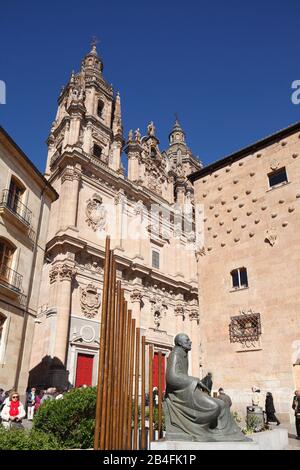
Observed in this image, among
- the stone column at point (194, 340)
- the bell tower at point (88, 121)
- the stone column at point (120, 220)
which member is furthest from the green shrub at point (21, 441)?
the stone column at point (194, 340)

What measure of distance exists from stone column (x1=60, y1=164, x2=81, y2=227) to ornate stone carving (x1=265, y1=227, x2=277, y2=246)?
15.5 metres

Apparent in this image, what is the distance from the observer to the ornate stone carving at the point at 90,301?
25.4 metres

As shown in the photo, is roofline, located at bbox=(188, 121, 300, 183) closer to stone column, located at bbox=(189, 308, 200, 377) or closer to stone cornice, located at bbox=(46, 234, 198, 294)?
stone cornice, located at bbox=(46, 234, 198, 294)

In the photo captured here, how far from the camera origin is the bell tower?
31406mm

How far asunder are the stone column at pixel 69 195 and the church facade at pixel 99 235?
0.08 metres

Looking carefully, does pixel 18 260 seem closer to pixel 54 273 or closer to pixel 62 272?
pixel 62 272

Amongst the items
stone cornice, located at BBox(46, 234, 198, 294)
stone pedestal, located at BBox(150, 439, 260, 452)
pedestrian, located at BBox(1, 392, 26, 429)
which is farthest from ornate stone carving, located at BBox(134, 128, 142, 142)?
stone pedestal, located at BBox(150, 439, 260, 452)

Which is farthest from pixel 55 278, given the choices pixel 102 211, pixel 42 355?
pixel 102 211

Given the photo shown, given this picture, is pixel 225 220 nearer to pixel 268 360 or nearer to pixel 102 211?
pixel 268 360

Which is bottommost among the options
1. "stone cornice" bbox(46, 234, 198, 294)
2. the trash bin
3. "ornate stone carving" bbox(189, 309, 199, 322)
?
the trash bin

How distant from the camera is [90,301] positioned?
25.9 meters

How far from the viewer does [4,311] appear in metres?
15.0

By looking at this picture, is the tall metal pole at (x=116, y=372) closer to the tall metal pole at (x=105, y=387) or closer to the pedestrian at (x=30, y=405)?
the tall metal pole at (x=105, y=387)
